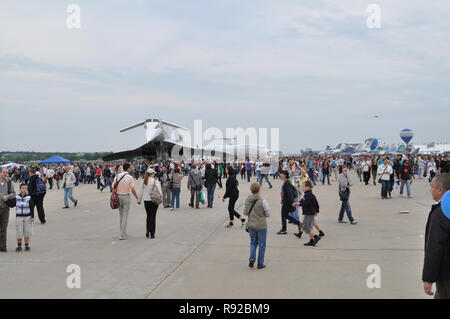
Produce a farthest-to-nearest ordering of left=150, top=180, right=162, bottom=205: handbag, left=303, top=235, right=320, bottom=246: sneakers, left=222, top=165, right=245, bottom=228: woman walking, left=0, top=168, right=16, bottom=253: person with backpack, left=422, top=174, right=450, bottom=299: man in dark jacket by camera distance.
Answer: left=222, top=165, right=245, bottom=228: woman walking
left=150, top=180, right=162, bottom=205: handbag
left=303, top=235, right=320, bottom=246: sneakers
left=0, top=168, right=16, bottom=253: person with backpack
left=422, top=174, right=450, bottom=299: man in dark jacket

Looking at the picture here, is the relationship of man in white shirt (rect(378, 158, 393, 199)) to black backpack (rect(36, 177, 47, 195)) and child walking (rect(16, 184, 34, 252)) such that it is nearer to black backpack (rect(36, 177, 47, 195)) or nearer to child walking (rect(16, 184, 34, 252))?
black backpack (rect(36, 177, 47, 195))

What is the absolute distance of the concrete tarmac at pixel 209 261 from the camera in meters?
4.89

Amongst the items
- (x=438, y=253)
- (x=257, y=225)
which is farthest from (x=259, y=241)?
(x=438, y=253)

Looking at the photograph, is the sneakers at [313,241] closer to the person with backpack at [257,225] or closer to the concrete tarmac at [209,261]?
the concrete tarmac at [209,261]

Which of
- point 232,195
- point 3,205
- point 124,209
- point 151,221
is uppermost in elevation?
point 3,205

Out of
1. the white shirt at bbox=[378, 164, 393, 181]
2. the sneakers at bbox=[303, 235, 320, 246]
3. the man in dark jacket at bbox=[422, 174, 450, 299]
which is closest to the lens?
the man in dark jacket at bbox=[422, 174, 450, 299]

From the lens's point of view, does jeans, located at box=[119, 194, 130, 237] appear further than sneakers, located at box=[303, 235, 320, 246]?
Yes

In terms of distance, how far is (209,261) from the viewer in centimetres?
636

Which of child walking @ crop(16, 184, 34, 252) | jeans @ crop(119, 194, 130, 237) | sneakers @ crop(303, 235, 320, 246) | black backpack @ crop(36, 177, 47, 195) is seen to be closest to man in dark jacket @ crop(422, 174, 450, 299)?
sneakers @ crop(303, 235, 320, 246)

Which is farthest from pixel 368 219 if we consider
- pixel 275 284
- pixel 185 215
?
pixel 275 284

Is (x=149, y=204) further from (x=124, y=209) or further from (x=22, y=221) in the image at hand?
(x=22, y=221)

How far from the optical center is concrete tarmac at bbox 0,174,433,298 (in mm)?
4895

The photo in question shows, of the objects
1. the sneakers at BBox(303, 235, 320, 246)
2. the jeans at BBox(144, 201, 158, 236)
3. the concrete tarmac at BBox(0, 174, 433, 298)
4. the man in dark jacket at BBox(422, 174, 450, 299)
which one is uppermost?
the man in dark jacket at BBox(422, 174, 450, 299)

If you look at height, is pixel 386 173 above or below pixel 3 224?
above
